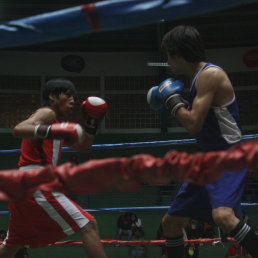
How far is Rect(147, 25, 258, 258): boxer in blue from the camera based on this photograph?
6.86 ft

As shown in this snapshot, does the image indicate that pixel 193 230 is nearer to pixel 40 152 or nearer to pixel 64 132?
pixel 40 152

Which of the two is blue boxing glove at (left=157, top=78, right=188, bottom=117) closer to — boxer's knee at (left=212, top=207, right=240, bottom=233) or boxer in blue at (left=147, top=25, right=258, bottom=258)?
boxer in blue at (left=147, top=25, right=258, bottom=258)

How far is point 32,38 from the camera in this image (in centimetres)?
159

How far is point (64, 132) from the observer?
2.09 metres

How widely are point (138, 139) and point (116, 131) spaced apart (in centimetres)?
68

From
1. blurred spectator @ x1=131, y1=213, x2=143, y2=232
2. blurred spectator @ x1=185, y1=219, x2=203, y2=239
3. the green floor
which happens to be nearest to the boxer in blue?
the green floor

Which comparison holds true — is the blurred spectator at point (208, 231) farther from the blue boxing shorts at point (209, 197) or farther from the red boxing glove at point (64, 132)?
the red boxing glove at point (64, 132)

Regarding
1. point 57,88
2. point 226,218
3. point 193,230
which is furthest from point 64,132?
point 193,230

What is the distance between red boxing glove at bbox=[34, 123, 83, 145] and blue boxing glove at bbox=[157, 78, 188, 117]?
1.54 feet

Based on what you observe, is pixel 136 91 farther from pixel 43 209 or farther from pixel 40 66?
pixel 43 209

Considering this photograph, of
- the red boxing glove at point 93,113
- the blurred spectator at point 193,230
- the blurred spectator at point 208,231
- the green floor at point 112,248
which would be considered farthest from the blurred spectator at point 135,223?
the red boxing glove at point 93,113

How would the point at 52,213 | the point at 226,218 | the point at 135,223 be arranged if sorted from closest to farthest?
1. the point at 226,218
2. the point at 52,213
3. the point at 135,223

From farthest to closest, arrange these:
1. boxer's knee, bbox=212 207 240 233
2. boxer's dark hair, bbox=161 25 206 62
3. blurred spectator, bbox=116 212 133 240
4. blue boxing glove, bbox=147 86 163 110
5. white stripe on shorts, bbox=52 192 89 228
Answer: blurred spectator, bbox=116 212 133 240, blue boxing glove, bbox=147 86 163 110, white stripe on shorts, bbox=52 192 89 228, boxer's dark hair, bbox=161 25 206 62, boxer's knee, bbox=212 207 240 233

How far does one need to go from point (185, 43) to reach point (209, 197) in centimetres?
72
